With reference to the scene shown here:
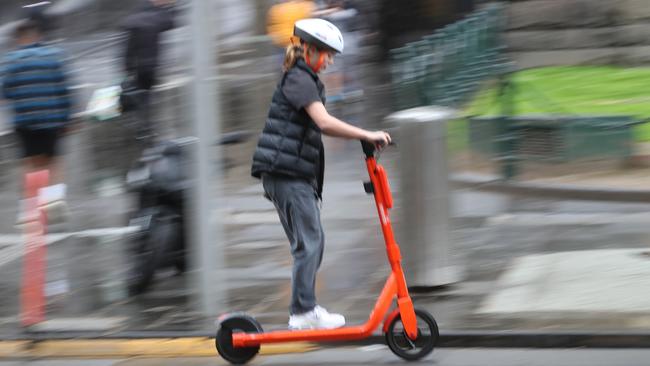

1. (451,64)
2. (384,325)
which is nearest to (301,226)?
(384,325)

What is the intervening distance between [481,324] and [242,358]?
140 centimetres

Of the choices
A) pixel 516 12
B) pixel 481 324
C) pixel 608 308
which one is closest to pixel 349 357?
pixel 481 324

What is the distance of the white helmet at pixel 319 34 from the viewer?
230 inches

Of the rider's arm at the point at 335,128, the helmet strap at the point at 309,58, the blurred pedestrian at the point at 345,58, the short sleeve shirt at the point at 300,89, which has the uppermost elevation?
the helmet strap at the point at 309,58

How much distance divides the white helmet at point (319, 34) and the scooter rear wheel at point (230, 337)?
58.7 inches

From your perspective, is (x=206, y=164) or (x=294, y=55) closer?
(x=294, y=55)

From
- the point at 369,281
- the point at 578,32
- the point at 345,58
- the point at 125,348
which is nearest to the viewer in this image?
the point at 125,348

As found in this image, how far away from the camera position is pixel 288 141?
5961 mm

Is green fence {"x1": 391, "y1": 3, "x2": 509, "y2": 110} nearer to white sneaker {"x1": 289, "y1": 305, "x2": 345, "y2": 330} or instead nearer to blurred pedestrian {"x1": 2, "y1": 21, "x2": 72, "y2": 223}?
blurred pedestrian {"x1": 2, "y1": 21, "x2": 72, "y2": 223}

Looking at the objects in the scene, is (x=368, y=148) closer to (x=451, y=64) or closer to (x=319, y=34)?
(x=319, y=34)

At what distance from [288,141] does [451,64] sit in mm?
4376

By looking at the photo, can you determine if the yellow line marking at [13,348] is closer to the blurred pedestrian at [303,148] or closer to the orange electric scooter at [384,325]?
the orange electric scooter at [384,325]

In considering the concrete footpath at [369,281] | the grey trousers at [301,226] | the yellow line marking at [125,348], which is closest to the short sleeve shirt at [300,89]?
the grey trousers at [301,226]

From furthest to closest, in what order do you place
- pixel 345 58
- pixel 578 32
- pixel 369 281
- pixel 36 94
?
1. pixel 578 32
2. pixel 345 58
3. pixel 369 281
4. pixel 36 94
